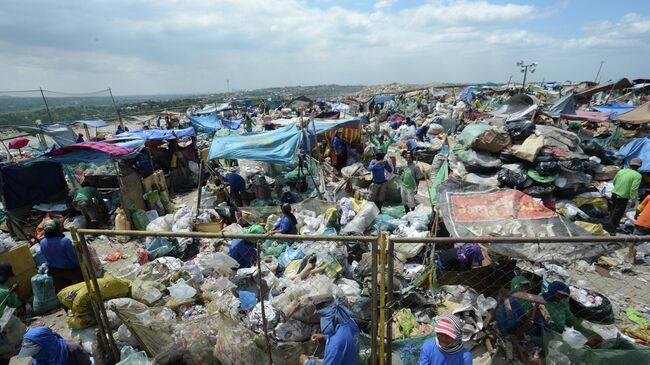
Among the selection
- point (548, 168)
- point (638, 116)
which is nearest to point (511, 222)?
point (548, 168)

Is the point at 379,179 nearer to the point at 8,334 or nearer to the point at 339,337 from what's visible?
the point at 339,337

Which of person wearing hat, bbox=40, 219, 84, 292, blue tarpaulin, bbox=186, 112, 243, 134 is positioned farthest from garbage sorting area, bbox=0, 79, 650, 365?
blue tarpaulin, bbox=186, 112, 243, 134

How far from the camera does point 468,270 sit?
501 cm

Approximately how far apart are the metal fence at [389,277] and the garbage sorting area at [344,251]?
0.02 m

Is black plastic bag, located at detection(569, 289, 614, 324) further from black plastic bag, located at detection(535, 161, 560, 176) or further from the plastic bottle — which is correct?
the plastic bottle

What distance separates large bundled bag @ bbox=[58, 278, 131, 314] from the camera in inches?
150

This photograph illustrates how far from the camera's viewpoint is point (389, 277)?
2604mm

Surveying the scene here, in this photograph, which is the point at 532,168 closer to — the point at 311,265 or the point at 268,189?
the point at 311,265

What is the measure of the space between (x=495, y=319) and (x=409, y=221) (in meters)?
3.16

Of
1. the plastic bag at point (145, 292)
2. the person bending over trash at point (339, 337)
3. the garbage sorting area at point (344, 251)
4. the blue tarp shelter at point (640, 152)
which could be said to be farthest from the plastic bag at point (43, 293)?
the blue tarp shelter at point (640, 152)

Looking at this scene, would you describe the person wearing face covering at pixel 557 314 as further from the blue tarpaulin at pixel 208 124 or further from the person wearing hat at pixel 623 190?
the blue tarpaulin at pixel 208 124

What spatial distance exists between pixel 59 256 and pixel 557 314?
689cm

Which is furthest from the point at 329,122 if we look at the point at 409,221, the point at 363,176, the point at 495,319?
the point at 495,319

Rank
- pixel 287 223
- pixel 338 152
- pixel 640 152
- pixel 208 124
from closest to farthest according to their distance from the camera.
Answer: pixel 287 223 → pixel 640 152 → pixel 338 152 → pixel 208 124
